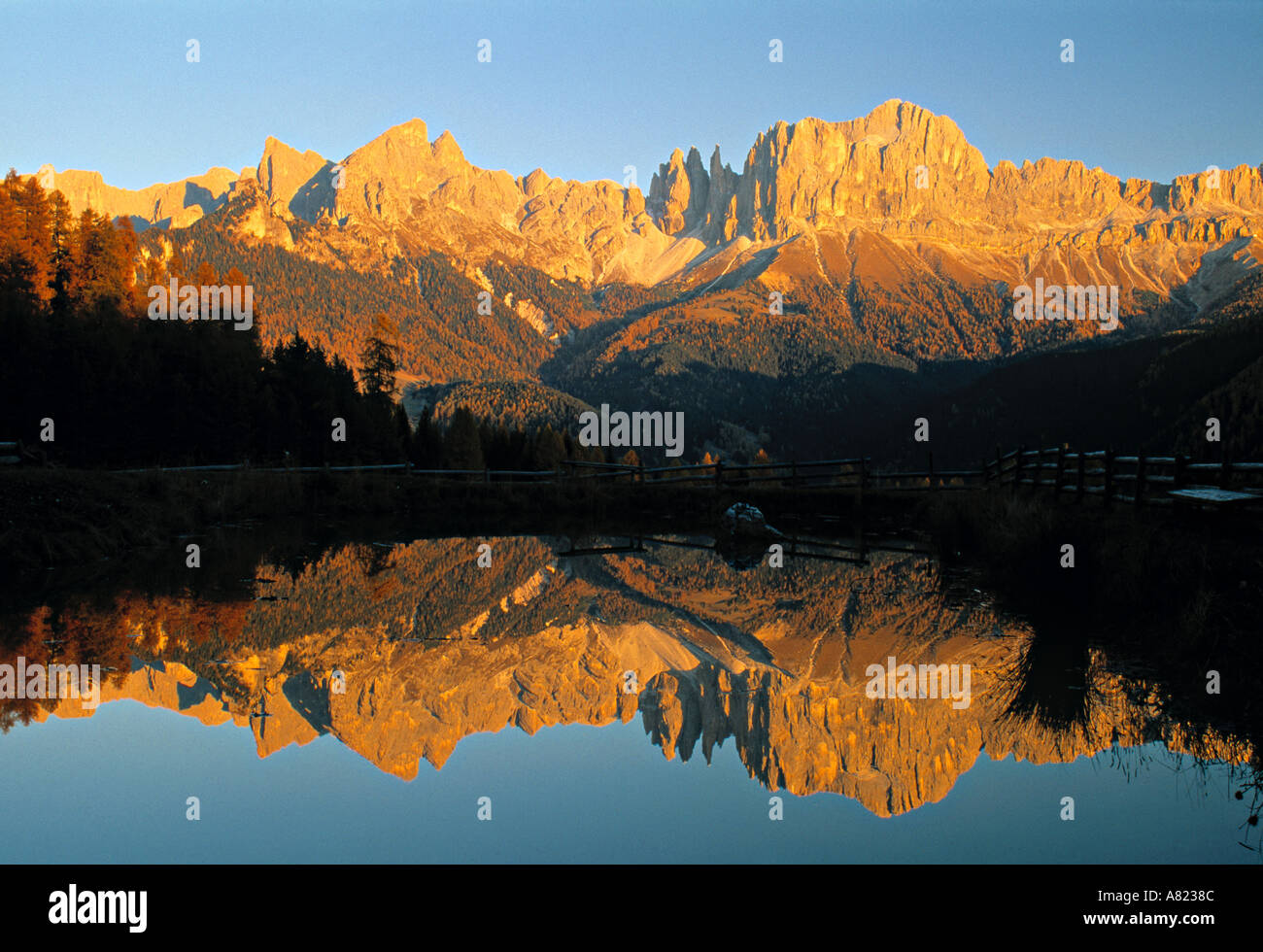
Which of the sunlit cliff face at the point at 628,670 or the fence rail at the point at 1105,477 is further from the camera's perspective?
the fence rail at the point at 1105,477

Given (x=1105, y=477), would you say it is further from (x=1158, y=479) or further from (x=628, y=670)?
(x=628, y=670)

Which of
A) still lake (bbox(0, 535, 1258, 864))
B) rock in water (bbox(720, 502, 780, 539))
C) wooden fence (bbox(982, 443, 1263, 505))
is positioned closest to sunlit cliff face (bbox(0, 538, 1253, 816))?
still lake (bbox(0, 535, 1258, 864))

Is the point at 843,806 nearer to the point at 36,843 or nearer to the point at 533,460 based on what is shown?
the point at 36,843

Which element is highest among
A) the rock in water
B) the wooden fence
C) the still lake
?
the wooden fence

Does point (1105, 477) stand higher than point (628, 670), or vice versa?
point (1105, 477)

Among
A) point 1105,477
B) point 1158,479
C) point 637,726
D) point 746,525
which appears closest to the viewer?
point 637,726

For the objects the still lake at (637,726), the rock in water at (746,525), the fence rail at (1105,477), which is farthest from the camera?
the rock in water at (746,525)

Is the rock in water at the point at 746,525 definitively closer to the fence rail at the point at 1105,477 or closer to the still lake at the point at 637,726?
the fence rail at the point at 1105,477

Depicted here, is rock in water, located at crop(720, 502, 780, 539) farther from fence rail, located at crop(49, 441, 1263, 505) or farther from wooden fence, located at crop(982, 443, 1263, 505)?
wooden fence, located at crop(982, 443, 1263, 505)

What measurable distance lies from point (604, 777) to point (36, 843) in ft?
13.5

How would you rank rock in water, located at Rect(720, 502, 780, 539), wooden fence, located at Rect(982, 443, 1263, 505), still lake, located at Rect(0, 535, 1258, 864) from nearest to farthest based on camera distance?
1. still lake, located at Rect(0, 535, 1258, 864)
2. wooden fence, located at Rect(982, 443, 1263, 505)
3. rock in water, located at Rect(720, 502, 780, 539)

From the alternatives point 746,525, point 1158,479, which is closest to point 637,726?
point 1158,479

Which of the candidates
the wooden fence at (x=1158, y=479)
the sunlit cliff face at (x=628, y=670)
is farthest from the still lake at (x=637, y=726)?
the wooden fence at (x=1158, y=479)

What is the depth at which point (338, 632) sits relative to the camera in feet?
45.2
